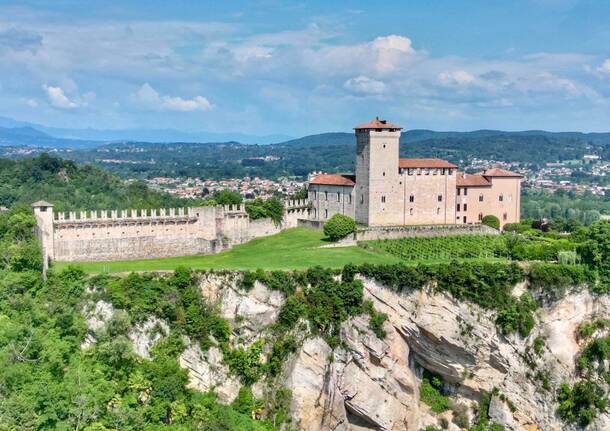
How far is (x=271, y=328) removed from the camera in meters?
47.8

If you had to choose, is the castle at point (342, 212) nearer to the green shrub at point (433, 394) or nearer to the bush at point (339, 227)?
the bush at point (339, 227)

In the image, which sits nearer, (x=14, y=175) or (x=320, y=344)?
(x=320, y=344)

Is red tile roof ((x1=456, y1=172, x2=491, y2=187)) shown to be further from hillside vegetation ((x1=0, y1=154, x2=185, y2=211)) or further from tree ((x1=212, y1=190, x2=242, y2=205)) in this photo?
hillside vegetation ((x1=0, y1=154, x2=185, y2=211))

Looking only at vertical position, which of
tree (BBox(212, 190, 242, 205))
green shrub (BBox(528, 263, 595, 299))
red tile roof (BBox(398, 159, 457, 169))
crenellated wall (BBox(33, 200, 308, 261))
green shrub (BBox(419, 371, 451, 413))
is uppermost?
red tile roof (BBox(398, 159, 457, 169))

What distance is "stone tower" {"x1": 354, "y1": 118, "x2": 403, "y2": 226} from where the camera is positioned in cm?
6269

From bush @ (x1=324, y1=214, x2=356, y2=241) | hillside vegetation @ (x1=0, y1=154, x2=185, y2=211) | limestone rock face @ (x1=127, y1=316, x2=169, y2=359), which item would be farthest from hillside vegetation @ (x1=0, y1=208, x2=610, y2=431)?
hillside vegetation @ (x1=0, y1=154, x2=185, y2=211)

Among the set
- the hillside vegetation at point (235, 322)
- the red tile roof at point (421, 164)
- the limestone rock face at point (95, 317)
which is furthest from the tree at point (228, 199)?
the limestone rock face at point (95, 317)

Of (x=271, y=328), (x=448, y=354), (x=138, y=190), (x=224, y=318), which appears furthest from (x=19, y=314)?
(x=138, y=190)

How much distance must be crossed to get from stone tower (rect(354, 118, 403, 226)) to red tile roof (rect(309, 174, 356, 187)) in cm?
114

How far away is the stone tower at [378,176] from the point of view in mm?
62688

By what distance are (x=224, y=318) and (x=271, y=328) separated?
3.15 m

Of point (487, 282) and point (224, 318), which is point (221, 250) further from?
point (487, 282)

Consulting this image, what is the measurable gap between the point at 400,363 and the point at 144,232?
896 inches

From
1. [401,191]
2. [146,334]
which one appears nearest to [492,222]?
[401,191]
